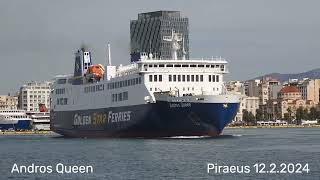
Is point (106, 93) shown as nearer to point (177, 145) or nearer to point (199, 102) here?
point (199, 102)

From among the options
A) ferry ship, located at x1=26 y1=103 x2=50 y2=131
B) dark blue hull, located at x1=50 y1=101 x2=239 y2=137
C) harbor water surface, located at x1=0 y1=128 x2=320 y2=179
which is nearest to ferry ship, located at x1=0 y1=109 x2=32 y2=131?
ferry ship, located at x1=26 y1=103 x2=50 y2=131

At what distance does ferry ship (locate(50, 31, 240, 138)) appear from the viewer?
7438 centimetres

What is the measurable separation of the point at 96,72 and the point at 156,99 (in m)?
17.7

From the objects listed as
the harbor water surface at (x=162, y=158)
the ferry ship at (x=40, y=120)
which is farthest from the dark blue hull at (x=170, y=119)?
the ferry ship at (x=40, y=120)

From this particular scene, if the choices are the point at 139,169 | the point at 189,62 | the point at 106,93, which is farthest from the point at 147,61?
the point at 139,169

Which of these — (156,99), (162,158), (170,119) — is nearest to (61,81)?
(156,99)

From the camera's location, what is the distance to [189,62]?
261 feet

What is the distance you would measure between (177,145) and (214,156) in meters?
11.3

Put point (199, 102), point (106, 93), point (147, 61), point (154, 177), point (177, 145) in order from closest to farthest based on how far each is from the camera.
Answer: point (154, 177)
point (177, 145)
point (199, 102)
point (147, 61)
point (106, 93)

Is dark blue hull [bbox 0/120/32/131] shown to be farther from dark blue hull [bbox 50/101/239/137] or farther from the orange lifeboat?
dark blue hull [bbox 50/101/239/137]

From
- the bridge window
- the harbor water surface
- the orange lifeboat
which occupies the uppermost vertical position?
the orange lifeboat

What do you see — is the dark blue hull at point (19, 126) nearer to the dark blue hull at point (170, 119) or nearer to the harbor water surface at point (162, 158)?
the dark blue hull at point (170, 119)

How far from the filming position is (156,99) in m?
76.2

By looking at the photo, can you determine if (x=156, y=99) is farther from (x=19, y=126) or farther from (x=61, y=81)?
(x=19, y=126)
